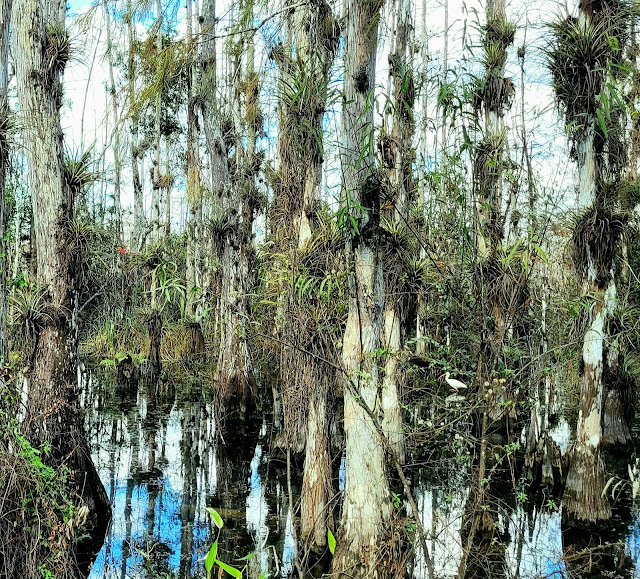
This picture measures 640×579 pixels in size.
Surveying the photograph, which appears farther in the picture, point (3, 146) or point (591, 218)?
point (591, 218)

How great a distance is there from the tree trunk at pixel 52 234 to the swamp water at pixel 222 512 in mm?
896

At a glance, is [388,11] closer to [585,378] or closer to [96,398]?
[585,378]

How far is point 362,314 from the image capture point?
676 cm

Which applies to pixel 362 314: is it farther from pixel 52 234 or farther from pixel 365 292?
pixel 52 234

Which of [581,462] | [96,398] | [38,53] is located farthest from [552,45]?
[96,398]

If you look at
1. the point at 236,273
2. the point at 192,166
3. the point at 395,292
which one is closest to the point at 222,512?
the point at 395,292

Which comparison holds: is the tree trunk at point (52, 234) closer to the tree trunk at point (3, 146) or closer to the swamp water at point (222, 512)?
the swamp water at point (222, 512)

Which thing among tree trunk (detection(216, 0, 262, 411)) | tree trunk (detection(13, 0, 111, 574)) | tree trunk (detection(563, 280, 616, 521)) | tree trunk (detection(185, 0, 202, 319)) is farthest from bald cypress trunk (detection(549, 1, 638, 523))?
tree trunk (detection(216, 0, 262, 411))

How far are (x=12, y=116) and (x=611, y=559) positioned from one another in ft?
27.3

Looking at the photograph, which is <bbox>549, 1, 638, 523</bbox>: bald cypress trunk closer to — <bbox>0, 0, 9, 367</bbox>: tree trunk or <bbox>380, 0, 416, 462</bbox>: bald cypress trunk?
<bbox>380, 0, 416, 462</bbox>: bald cypress trunk

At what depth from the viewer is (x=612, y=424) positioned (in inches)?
545

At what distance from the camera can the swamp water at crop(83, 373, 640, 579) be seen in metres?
7.75

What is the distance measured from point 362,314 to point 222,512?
4.54 m

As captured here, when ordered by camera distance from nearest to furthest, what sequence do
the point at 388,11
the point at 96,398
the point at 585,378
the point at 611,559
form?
1. the point at 388,11
2. the point at 611,559
3. the point at 585,378
4. the point at 96,398
